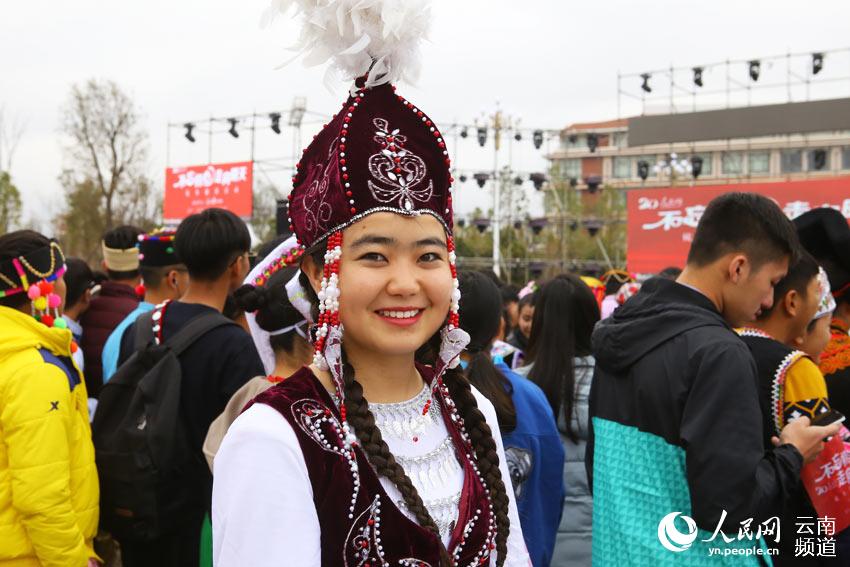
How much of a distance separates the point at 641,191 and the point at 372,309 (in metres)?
13.8

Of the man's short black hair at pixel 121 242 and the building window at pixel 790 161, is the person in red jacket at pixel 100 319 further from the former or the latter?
the building window at pixel 790 161

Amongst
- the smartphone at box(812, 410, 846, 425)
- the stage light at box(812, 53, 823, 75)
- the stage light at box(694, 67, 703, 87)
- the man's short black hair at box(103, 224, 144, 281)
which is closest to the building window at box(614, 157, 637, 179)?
the stage light at box(694, 67, 703, 87)

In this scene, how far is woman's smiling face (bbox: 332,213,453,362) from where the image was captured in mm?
1415

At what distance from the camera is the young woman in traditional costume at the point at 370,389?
1.28 m

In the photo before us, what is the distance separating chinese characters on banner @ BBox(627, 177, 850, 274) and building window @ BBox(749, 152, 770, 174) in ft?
110

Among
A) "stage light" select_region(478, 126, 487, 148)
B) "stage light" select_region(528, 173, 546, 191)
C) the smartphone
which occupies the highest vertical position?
"stage light" select_region(478, 126, 487, 148)

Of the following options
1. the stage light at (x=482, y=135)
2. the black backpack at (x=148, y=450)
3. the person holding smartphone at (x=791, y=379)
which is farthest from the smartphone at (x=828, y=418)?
the stage light at (x=482, y=135)

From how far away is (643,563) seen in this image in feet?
7.31

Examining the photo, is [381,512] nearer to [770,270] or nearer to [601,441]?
[601,441]

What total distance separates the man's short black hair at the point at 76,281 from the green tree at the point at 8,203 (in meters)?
14.0

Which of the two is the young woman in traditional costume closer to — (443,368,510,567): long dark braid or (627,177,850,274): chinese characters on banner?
(443,368,510,567): long dark braid

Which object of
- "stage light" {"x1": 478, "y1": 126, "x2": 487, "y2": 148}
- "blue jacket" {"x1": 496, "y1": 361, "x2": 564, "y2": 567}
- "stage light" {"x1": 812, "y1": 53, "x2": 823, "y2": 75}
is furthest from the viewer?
"stage light" {"x1": 478, "y1": 126, "x2": 487, "y2": 148}

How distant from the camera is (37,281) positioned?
2740 mm

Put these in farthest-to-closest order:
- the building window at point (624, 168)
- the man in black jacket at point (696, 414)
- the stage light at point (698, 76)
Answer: the building window at point (624, 168) < the stage light at point (698, 76) < the man in black jacket at point (696, 414)
